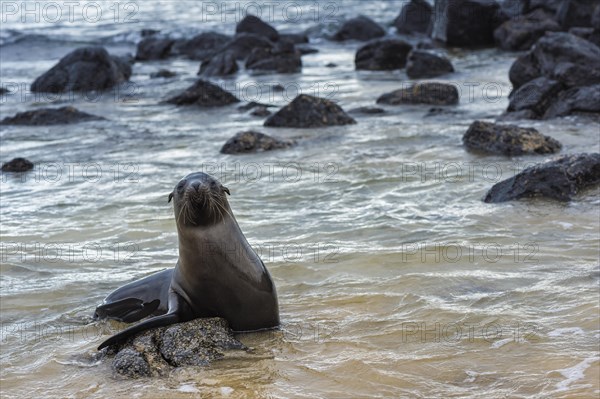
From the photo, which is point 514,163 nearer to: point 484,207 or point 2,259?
point 484,207

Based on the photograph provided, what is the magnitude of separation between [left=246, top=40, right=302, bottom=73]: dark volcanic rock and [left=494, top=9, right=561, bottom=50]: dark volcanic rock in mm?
5790

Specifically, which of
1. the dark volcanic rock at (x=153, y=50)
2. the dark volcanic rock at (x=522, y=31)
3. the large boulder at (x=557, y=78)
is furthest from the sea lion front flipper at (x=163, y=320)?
the dark volcanic rock at (x=153, y=50)

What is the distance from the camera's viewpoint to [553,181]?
9750 mm

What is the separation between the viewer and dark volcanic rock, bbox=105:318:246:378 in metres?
5.64

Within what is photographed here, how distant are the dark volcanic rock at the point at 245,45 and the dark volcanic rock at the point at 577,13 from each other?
797 centimetres

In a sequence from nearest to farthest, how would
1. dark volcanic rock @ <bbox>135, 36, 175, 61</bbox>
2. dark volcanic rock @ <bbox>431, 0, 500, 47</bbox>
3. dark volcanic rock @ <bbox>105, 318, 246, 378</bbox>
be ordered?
dark volcanic rock @ <bbox>105, 318, 246, 378</bbox> < dark volcanic rock @ <bbox>431, 0, 500, 47</bbox> < dark volcanic rock @ <bbox>135, 36, 175, 61</bbox>

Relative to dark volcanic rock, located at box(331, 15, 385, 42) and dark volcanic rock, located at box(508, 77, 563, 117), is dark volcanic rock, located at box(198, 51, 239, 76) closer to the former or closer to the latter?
dark volcanic rock, located at box(331, 15, 385, 42)

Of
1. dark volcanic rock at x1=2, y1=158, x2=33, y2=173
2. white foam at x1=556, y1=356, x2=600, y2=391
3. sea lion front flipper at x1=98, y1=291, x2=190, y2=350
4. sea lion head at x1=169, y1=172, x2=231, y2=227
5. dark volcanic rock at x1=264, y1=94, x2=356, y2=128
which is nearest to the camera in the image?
white foam at x1=556, y1=356, x2=600, y2=391

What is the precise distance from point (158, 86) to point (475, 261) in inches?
585

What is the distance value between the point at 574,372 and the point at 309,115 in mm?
10092

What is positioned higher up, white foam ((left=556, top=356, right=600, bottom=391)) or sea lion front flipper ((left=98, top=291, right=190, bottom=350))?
sea lion front flipper ((left=98, top=291, right=190, bottom=350))

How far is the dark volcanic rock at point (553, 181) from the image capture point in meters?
9.70

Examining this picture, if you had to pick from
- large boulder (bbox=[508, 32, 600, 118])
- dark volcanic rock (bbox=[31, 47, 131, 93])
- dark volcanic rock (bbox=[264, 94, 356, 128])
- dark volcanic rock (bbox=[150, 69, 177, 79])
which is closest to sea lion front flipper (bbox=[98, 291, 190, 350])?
dark volcanic rock (bbox=[264, 94, 356, 128])

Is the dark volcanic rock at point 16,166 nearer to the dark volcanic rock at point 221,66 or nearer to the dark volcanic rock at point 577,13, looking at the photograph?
the dark volcanic rock at point 221,66
